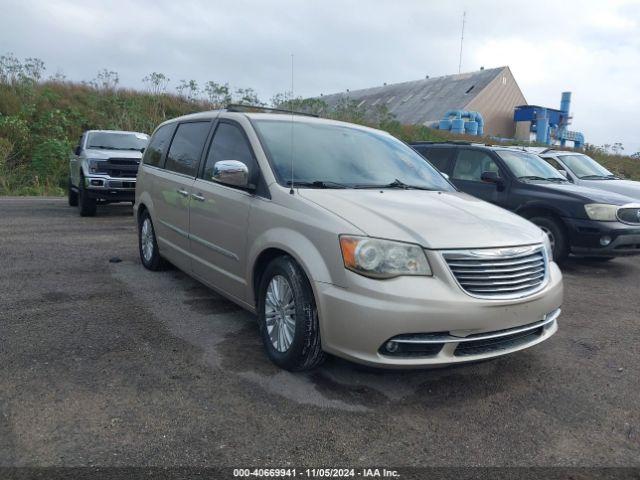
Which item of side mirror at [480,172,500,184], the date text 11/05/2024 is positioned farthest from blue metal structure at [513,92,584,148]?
the date text 11/05/2024

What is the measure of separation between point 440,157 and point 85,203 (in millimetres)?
7048

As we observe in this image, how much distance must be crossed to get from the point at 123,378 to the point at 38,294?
2.31 metres

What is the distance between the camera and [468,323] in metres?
3.00

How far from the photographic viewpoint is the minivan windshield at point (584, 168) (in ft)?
32.6

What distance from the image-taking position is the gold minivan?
3.01m

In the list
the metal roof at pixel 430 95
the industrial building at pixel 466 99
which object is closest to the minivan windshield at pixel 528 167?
the metal roof at pixel 430 95

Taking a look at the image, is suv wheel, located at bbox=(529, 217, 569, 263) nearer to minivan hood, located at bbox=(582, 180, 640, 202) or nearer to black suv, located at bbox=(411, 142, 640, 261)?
black suv, located at bbox=(411, 142, 640, 261)

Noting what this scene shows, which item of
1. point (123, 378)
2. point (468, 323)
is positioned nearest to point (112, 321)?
point (123, 378)

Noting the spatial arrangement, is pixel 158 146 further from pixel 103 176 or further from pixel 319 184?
pixel 103 176

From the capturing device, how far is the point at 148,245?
6.12 meters

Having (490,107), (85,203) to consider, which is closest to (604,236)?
(85,203)

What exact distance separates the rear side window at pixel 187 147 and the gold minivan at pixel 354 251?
0.38 ft

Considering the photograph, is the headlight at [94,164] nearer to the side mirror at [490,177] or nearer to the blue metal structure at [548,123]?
the side mirror at [490,177]

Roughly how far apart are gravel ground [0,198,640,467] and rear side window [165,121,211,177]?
1.31 metres
